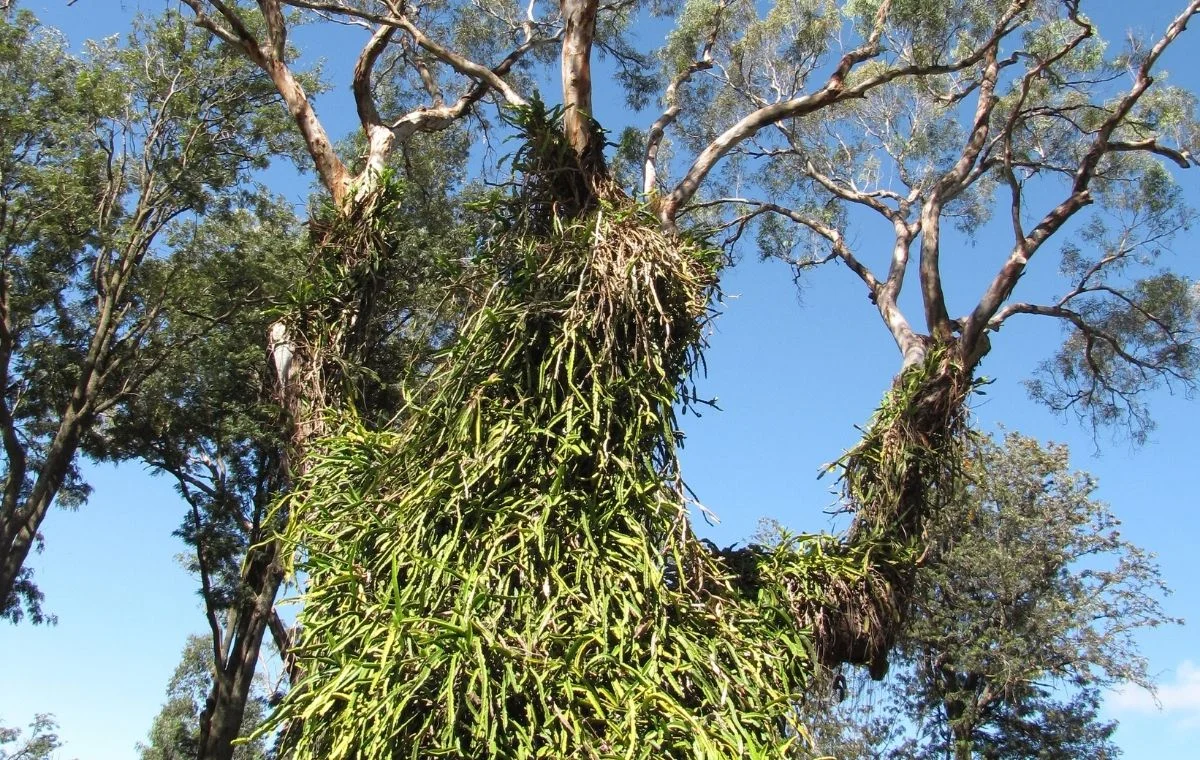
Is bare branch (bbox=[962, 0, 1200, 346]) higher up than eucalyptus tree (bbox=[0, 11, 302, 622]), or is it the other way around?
eucalyptus tree (bbox=[0, 11, 302, 622])

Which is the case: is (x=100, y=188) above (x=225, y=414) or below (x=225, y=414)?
above

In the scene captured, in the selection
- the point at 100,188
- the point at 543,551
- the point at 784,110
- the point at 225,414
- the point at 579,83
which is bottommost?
the point at 543,551

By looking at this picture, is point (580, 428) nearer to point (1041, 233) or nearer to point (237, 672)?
point (1041, 233)

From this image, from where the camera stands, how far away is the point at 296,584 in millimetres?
3559

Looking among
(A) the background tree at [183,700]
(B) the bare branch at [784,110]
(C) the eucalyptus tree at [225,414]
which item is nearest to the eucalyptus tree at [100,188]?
(C) the eucalyptus tree at [225,414]

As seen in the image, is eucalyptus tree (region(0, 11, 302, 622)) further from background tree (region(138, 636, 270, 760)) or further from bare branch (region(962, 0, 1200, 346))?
background tree (region(138, 636, 270, 760))

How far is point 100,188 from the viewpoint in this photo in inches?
474

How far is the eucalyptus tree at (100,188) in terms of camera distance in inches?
449

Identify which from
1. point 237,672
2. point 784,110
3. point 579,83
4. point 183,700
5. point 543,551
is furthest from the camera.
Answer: point 183,700

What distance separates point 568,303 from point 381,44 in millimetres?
Result: 2876

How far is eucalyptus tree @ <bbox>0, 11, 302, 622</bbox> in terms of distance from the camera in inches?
449

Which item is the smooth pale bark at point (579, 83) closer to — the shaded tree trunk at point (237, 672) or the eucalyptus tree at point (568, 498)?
the eucalyptus tree at point (568, 498)

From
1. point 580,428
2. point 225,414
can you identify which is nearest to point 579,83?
point 580,428

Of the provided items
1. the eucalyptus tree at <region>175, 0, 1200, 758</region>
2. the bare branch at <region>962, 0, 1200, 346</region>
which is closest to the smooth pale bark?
the eucalyptus tree at <region>175, 0, 1200, 758</region>
